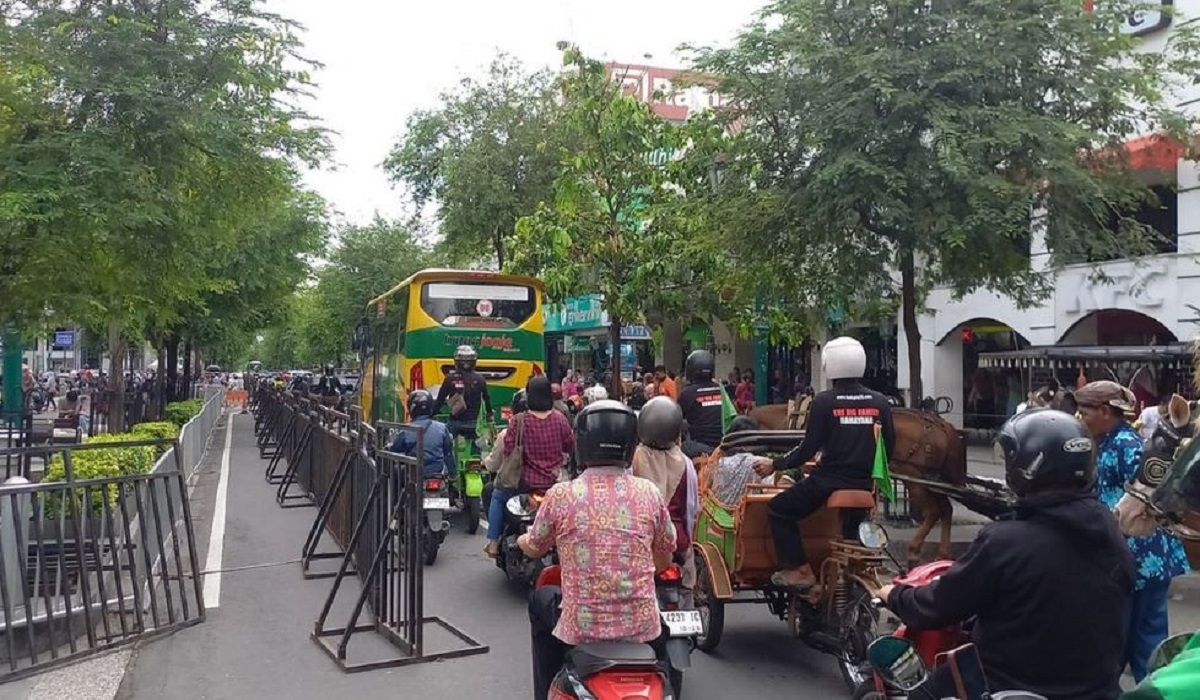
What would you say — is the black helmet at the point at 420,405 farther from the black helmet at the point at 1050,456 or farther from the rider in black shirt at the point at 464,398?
the black helmet at the point at 1050,456

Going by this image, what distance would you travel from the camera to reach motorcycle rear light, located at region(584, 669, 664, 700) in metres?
4.07

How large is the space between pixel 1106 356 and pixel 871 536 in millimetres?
12712

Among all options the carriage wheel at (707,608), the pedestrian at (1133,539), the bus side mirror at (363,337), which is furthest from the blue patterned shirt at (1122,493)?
the bus side mirror at (363,337)

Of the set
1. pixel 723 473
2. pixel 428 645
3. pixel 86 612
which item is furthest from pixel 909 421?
pixel 86 612

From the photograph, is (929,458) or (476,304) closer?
(929,458)

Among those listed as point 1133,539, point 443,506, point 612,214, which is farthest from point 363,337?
point 1133,539

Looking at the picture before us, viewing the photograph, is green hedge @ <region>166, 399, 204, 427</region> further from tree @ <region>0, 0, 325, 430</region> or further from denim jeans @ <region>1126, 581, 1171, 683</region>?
denim jeans @ <region>1126, 581, 1171, 683</region>

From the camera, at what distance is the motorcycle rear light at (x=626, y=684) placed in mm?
4066

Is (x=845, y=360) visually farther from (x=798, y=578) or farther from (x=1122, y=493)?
(x=1122, y=493)

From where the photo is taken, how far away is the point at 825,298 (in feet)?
47.4

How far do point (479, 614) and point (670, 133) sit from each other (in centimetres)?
1127

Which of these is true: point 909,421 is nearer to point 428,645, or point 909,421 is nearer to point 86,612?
point 428,645

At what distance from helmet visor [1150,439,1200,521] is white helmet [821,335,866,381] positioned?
3952 millimetres

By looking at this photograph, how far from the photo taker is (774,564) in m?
7.15
